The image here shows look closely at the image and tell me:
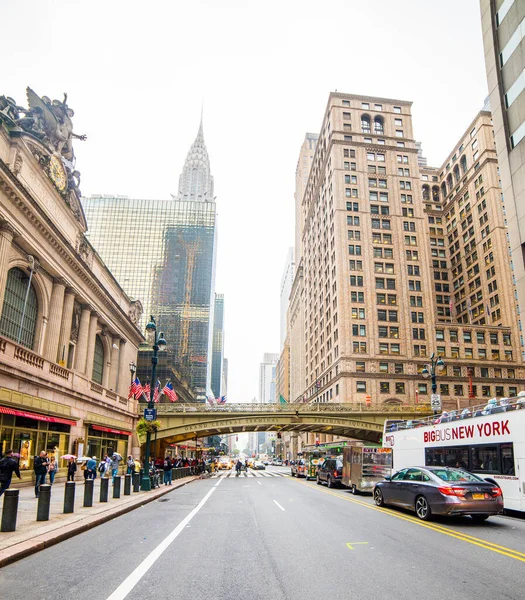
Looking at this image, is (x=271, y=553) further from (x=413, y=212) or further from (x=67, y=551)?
(x=413, y=212)

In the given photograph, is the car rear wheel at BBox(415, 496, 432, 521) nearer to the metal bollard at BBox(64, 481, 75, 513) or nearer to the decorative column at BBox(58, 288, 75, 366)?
the metal bollard at BBox(64, 481, 75, 513)

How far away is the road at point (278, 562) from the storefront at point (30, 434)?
13625 millimetres

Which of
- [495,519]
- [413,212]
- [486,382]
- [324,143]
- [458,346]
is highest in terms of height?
[324,143]

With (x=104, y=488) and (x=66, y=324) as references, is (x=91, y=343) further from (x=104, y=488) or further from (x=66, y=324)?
(x=104, y=488)

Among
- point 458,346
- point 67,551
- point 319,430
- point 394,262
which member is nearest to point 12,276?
point 67,551

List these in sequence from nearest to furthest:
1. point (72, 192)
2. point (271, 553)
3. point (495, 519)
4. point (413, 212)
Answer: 1. point (271, 553)
2. point (495, 519)
3. point (72, 192)
4. point (413, 212)

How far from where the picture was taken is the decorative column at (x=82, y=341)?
119 ft

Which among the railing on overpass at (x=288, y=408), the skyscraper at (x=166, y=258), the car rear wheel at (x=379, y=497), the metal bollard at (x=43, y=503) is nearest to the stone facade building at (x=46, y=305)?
the railing on overpass at (x=288, y=408)

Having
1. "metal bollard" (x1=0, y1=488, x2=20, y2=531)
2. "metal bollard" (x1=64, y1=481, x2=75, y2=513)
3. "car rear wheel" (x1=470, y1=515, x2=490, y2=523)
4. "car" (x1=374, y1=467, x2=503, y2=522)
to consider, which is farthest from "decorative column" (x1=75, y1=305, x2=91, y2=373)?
"car rear wheel" (x1=470, y1=515, x2=490, y2=523)

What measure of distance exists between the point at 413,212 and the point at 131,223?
261 ft

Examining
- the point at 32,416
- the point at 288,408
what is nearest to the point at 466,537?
the point at 32,416

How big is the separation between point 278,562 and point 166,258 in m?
127

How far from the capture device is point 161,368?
8925 cm

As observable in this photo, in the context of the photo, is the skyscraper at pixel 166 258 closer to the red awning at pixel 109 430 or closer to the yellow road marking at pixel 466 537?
the red awning at pixel 109 430
